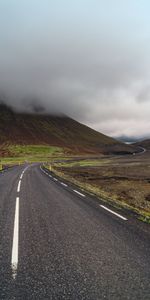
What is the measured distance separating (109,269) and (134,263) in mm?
607

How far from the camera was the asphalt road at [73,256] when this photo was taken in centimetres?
425

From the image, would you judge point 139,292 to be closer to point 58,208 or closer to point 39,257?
point 39,257

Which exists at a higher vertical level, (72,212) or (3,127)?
(3,127)

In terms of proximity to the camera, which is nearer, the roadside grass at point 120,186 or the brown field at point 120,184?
the roadside grass at point 120,186

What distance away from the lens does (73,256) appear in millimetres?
5641

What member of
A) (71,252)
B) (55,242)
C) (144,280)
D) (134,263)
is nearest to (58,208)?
(55,242)

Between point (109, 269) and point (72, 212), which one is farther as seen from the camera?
point (72, 212)

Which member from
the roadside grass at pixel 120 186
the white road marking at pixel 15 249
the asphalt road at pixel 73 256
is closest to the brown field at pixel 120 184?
the roadside grass at pixel 120 186

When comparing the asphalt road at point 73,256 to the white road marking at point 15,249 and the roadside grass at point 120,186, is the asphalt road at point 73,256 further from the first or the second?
the roadside grass at point 120,186

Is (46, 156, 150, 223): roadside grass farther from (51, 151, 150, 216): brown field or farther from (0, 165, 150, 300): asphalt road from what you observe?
(0, 165, 150, 300): asphalt road

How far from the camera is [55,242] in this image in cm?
656

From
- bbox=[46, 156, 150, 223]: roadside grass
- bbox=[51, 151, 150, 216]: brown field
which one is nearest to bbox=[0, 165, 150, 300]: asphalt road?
bbox=[46, 156, 150, 223]: roadside grass

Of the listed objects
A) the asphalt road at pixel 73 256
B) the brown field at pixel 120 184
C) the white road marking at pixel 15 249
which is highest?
the white road marking at pixel 15 249

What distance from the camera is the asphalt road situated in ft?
13.9
